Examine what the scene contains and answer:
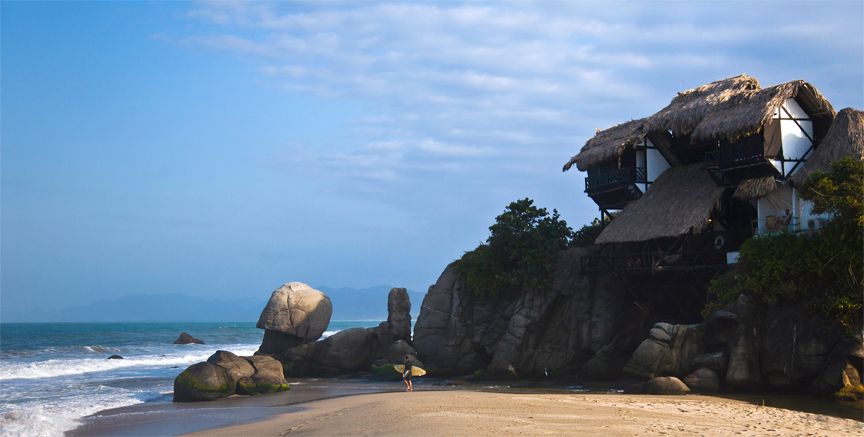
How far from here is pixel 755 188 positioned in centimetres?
2252

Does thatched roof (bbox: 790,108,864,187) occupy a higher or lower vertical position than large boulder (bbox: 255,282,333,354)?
higher

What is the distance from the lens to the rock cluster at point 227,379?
2095 centimetres

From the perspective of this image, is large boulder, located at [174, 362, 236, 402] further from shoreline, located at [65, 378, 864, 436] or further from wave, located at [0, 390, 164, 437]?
wave, located at [0, 390, 164, 437]

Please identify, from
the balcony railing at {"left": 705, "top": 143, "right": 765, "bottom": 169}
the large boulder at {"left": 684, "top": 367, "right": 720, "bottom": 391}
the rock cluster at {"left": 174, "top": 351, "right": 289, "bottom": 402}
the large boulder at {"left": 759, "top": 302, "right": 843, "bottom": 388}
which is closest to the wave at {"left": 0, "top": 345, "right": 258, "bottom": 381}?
the rock cluster at {"left": 174, "top": 351, "right": 289, "bottom": 402}

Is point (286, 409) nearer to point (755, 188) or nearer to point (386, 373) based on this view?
point (386, 373)

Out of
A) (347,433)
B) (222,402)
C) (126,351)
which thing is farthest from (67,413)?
(126,351)

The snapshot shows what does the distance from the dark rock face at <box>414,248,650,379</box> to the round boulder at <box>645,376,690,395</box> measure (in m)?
4.33

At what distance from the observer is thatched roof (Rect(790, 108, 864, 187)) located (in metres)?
20.7

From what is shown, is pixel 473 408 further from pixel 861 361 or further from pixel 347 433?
pixel 861 361

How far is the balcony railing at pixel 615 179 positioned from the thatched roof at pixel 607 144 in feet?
2.68

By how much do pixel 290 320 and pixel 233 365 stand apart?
891 centimetres

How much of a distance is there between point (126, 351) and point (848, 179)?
5004 cm

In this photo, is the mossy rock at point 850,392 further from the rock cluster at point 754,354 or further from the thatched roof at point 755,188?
the thatched roof at point 755,188

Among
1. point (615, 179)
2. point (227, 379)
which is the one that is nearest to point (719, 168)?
point (615, 179)
